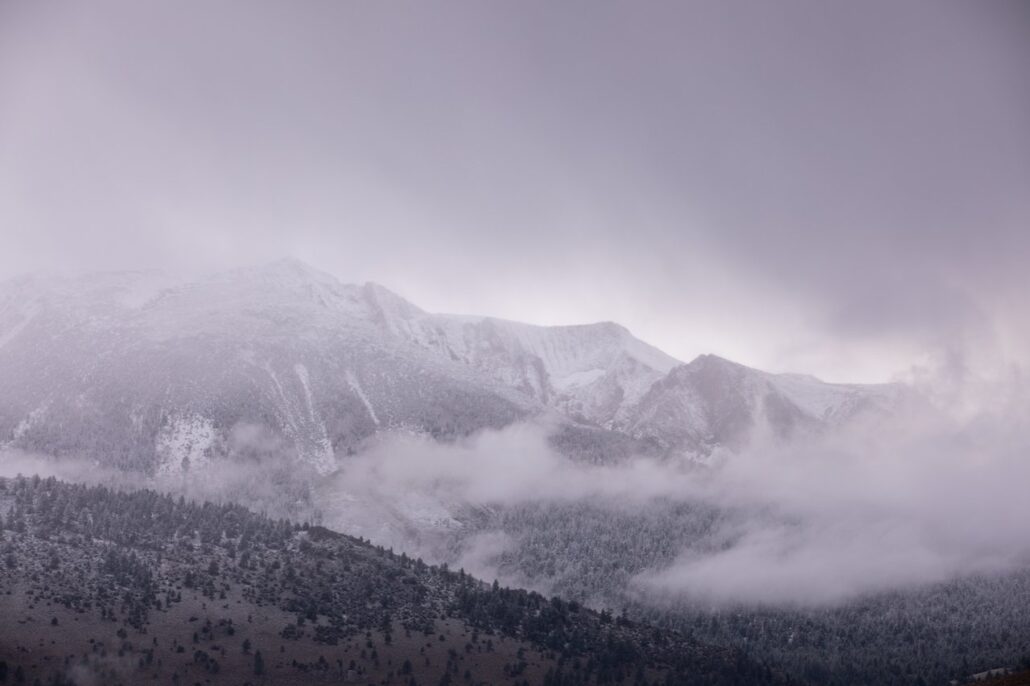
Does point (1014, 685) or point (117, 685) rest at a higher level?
point (1014, 685)

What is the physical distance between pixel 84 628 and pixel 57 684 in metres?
25.5

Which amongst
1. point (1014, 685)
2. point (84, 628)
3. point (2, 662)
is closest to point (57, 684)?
point (2, 662)

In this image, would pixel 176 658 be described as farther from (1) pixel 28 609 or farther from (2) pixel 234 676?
(1) pixel 28 609

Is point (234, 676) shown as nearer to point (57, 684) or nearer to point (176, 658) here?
point (176, 658)

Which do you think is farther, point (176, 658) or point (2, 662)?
point (176, 658)

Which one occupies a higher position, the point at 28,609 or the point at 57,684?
the point at 28,609

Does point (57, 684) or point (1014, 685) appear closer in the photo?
point (57, 684)

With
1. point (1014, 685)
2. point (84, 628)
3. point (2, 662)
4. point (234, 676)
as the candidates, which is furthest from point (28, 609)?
point (1014, 685)

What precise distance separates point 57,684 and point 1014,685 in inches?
7064

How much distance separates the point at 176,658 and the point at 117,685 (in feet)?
59.2

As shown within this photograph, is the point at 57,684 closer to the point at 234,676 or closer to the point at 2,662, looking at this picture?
the point at 2,662

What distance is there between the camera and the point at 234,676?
7835 inches

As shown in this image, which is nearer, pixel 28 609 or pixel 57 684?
pixel 57 684

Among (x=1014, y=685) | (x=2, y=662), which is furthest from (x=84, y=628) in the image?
(x=1014, y=685)
